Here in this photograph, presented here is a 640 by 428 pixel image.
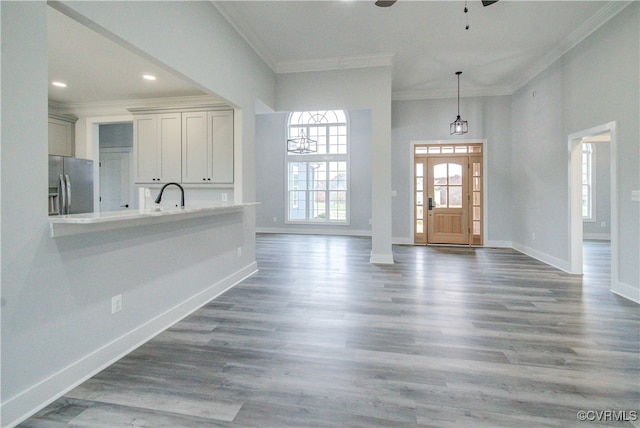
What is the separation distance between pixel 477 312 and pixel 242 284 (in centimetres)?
277

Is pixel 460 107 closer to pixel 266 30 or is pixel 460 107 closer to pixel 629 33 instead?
pixel 629 33

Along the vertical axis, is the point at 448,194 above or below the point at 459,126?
below

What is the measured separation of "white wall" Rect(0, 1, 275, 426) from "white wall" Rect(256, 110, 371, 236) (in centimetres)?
613

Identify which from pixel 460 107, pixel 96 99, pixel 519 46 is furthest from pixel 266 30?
pixel 460 107

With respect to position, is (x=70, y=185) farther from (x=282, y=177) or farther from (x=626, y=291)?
(x=626, y=291)

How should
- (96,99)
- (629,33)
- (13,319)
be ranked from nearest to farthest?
(13,319), (629,33), (96,99)

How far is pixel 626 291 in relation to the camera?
11.5 feet

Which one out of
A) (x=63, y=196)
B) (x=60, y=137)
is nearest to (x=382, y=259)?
(x=63, y=196)

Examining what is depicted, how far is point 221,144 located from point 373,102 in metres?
2.55

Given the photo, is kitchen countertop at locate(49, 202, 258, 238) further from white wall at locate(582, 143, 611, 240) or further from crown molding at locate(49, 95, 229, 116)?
white wall at locate(582, 143, 611, 240)

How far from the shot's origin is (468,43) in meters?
4.66

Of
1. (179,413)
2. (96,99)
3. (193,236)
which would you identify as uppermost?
(96,99)

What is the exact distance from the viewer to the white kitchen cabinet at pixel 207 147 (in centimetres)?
452

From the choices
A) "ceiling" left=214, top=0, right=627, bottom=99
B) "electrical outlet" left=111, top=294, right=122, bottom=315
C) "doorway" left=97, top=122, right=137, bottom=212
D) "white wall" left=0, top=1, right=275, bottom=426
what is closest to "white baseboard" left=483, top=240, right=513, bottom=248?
"ceiling" left=214, top=0, right=627, bottom=99
